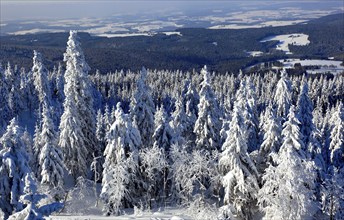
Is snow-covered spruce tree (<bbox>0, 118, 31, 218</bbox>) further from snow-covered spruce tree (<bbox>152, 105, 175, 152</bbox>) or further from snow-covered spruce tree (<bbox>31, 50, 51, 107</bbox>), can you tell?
snow-covered spruce tree (<bbox>31, 50, 51, 107</bbox>)

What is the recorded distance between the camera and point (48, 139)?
39562mm

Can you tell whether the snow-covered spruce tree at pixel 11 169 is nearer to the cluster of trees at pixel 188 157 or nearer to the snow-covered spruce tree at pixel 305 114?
the cluster of trees at pixel 188 157

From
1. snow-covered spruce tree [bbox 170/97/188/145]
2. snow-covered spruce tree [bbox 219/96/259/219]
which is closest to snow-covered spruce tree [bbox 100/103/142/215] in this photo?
snow-covered spruce tree [bbox 170/97/188/145]

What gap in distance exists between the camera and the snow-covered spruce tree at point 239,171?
33125mm

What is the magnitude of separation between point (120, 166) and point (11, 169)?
14217 mm

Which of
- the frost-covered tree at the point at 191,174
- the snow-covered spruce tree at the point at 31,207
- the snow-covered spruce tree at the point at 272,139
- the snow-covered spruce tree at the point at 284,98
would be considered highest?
the snow-covered spruce tree at the point at 31,207

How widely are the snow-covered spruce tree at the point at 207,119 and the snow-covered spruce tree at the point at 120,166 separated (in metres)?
8.46

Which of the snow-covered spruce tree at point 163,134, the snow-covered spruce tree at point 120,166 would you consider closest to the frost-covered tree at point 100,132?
the snow-covered spruce tree at point 163,134

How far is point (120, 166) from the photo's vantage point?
36.4 metres

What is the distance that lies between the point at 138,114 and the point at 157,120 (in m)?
4.65

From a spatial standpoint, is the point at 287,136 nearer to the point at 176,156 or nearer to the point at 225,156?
the point at 225,156

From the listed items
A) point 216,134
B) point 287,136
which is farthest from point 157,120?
point 287,136

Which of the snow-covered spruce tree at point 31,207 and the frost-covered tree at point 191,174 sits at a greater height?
the snow-covered spruce tree at point 31,207

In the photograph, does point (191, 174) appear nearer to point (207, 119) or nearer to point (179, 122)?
point (207, 119)
